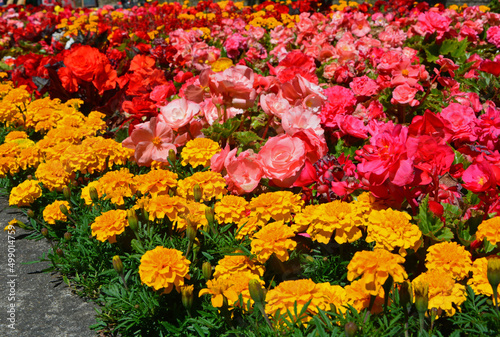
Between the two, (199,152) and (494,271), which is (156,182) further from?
(494,271)

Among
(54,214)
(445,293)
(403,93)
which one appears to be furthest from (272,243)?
(403,93)

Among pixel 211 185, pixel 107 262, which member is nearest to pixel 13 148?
pixel 107 262

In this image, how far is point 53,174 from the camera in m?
2.35

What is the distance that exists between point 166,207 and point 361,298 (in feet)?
2.81

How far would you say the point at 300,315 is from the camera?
4.17 ft

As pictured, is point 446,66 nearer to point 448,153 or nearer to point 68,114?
point 448,153

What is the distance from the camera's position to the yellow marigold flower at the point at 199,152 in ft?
7.26

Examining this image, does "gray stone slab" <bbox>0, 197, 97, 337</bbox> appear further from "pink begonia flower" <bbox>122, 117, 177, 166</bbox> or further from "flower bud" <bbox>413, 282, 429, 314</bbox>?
"flower bud" <bbox>413, 282, 429, 314</bbox>

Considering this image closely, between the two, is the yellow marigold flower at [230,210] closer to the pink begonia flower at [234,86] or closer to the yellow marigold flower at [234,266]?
the yellow marigold flower at [234,266]

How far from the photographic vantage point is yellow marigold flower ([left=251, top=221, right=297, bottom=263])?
150 cm

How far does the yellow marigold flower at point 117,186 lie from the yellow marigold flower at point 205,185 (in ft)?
0.87

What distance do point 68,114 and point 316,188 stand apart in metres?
1.95

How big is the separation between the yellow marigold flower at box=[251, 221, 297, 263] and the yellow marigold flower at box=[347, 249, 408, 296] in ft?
1.02

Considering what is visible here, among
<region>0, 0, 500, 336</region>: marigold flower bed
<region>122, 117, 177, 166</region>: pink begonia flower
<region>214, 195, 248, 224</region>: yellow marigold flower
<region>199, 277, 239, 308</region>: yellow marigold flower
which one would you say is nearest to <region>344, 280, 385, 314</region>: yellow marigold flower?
<region>0, 0, 500, 336</region>: marigold flower bed
